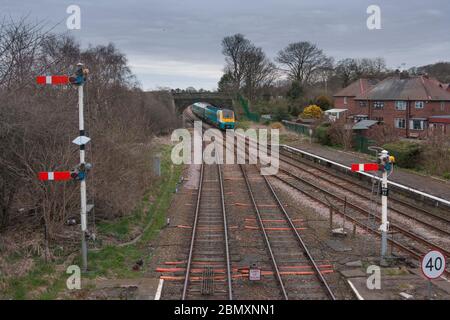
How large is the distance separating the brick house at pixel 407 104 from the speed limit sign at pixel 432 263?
3667 centimetres

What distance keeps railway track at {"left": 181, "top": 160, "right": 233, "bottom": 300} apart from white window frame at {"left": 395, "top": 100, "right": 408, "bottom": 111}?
106 ft

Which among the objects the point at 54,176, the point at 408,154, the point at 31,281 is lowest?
the point at 31,281

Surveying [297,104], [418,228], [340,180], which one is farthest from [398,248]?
[297,104]

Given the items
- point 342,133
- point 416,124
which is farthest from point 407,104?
point 342,133

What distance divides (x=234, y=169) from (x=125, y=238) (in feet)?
51.3

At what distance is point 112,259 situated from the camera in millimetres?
12148

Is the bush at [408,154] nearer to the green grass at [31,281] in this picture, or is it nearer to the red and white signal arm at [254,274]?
the red and white signal arm at [254,274]

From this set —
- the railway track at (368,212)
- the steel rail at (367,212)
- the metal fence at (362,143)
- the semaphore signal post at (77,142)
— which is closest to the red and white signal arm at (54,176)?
the semaphore signal post at (77,142)

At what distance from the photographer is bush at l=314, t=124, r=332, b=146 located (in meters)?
40.6

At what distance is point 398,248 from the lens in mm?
13570

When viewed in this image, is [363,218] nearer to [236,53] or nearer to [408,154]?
[408,154]

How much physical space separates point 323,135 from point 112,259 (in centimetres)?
3125

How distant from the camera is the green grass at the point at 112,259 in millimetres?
9719

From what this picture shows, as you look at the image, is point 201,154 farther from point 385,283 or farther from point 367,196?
point 385,283
